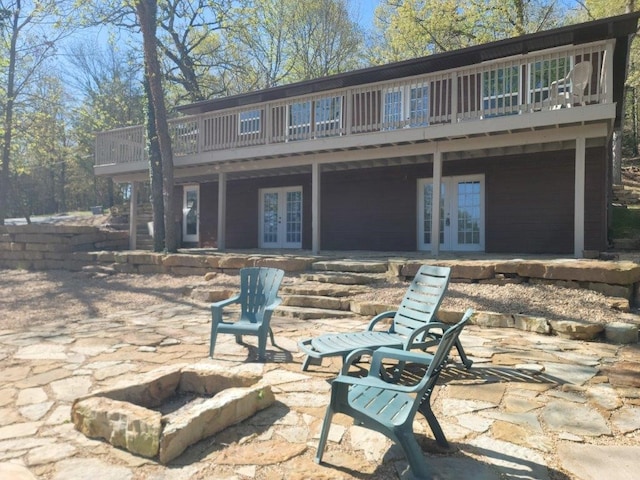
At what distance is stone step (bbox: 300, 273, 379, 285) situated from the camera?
763cm

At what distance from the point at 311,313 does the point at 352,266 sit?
195 cm

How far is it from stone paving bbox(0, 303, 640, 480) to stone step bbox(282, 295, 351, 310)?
1.98 metres

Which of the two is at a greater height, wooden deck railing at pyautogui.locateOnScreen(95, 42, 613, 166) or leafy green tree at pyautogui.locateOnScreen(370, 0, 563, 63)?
leafy green tree at pyautogui.locateOnScreen(370, 0, 563, 63)

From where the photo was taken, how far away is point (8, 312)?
7145mm

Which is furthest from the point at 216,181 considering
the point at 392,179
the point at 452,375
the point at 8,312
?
the point at 452,375

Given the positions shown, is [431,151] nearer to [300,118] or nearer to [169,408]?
[300,118]

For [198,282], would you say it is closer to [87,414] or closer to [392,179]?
[392,179]

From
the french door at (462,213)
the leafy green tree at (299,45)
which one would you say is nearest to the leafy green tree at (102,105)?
the leafy green tree at (299,45)

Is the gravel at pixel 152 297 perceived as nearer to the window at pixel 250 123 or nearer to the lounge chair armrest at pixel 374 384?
the lounge chair armrest at pixel 374 384

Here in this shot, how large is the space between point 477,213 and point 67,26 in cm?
1335

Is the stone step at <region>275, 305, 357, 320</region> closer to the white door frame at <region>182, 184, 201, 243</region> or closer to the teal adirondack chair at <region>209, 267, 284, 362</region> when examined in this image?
the teal adirondack chair at <region>209, 267, 284, 362</region>

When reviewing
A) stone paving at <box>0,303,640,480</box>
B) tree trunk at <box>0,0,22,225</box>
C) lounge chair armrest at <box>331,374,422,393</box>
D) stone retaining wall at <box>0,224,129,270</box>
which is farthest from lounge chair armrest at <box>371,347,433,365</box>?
tree trunk at <box>0,0,22,225</box>

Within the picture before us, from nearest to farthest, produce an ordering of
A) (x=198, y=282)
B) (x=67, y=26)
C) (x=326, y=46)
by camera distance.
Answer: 1. (x=198, y=282)
2. (x=67, y=26)
3. (x=326, y=46)

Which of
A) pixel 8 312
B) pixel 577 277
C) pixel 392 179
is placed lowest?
pixel 8 312
